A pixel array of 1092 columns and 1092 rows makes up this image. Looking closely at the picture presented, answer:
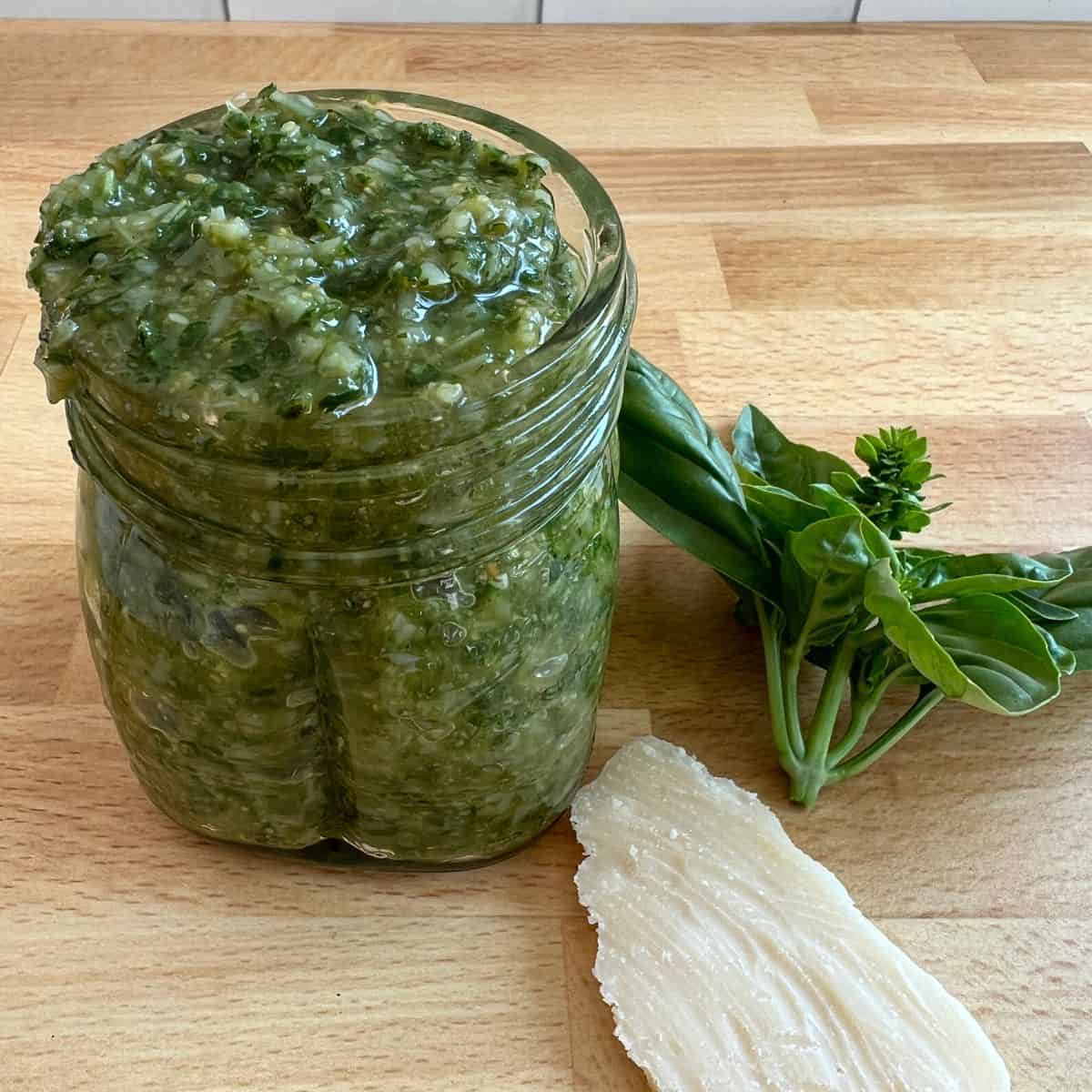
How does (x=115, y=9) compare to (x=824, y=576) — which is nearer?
(x=824, y=576)

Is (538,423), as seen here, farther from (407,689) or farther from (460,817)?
(460,817)

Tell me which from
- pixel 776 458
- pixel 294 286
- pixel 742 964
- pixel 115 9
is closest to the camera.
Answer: pixel 294 286

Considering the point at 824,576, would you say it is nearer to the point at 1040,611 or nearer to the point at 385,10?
the point at 1040,611

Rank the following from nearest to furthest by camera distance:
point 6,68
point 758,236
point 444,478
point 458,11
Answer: point 444,478, point 758,236, point 6,68, point 458,11

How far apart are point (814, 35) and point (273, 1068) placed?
4.28 ft

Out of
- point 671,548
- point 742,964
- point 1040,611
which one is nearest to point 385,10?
point 671,548

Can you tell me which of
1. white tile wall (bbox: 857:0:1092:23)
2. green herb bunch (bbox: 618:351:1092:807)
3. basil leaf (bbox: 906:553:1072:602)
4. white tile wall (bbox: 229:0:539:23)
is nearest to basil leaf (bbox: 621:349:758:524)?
green herb bunch (bbox: 618:351:1092:807)

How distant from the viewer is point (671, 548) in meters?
0.98

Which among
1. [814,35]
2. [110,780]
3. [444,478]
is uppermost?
[444,478]

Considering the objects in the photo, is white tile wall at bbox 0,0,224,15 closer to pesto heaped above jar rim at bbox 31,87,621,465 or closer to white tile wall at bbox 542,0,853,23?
white tile wall at bbox 542,0,853,23

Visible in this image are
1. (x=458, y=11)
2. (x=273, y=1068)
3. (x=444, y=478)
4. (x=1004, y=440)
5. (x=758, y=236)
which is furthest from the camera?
(x=458, y=11)

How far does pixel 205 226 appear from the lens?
577mm

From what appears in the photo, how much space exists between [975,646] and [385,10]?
109 cm

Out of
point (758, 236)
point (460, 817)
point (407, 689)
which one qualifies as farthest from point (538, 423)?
point (758, 236)
